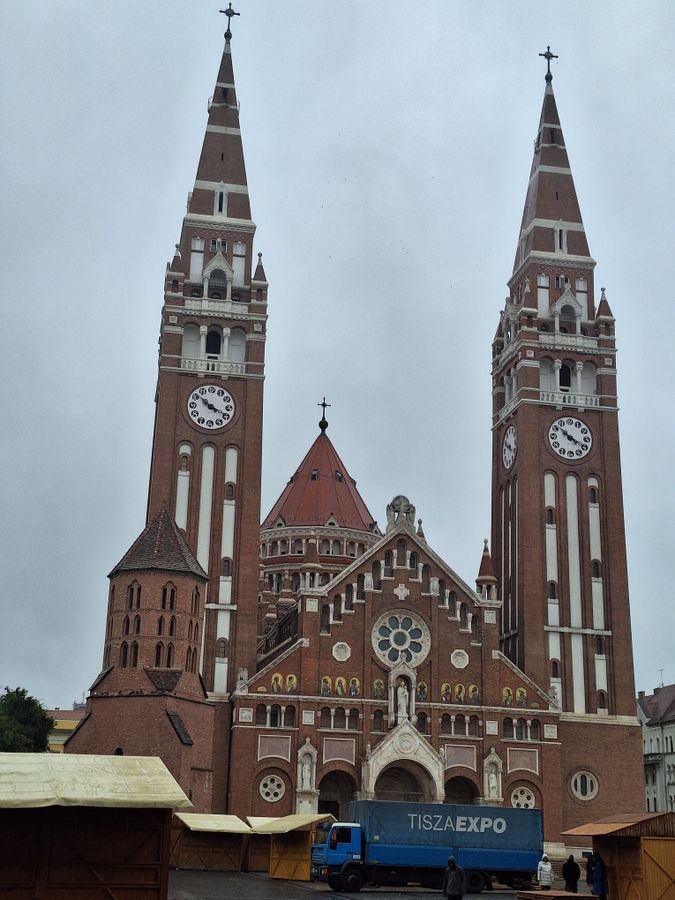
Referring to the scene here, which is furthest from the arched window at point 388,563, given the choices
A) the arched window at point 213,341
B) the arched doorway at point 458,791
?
the arched window at point 213,341

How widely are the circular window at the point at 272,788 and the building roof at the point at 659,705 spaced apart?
156 ft

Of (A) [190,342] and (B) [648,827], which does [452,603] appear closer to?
(A) [190,342]

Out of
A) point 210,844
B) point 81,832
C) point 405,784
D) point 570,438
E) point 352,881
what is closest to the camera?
point 81,832

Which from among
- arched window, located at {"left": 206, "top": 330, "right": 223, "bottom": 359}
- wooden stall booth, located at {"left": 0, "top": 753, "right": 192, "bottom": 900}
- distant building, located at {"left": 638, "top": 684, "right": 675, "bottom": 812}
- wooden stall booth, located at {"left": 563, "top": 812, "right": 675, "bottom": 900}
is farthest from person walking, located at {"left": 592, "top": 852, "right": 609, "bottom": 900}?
distant building, located at {"left": 638, "top": 684, "right": 675, "bottom": 812}

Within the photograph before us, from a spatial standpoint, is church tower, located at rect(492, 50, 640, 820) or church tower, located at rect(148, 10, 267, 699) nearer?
church tower, located at rect(148, 10, 267, 699)

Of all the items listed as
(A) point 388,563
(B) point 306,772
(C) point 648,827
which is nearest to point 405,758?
(B) point 306,772

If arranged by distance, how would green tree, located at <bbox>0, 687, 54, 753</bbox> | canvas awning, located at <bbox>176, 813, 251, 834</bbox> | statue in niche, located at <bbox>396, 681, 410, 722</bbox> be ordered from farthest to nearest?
green tree, located at <bbox>0, 687, 54, 753</bbox>, statue in niche, located at <bbox>396, 681, 410, 722</bbox>, canvas awning, located at <bbox>176, 813, 251, 834</bbox>

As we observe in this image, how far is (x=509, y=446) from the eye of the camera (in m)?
75.9

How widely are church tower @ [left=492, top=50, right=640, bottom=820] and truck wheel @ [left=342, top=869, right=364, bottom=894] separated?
2624 centimetres

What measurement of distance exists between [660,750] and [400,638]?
4435cm

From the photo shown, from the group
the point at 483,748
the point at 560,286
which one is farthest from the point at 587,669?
the point at 560,286

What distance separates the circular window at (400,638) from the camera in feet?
217

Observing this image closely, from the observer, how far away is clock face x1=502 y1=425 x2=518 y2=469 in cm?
7450

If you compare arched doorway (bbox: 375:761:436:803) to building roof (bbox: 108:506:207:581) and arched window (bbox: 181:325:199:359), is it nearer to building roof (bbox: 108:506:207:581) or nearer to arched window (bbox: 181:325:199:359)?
building roof (bbox: 108:506:207:581)
